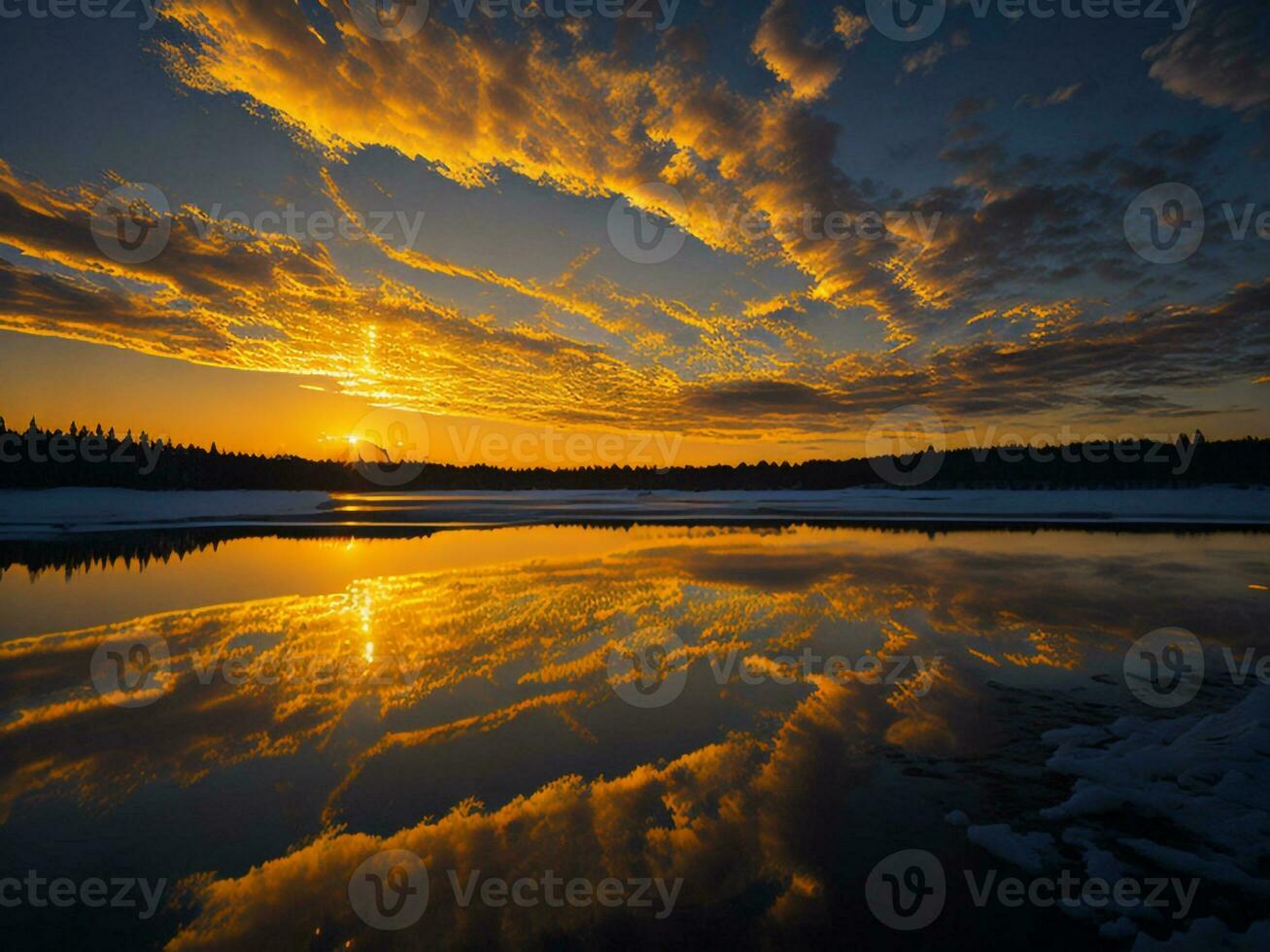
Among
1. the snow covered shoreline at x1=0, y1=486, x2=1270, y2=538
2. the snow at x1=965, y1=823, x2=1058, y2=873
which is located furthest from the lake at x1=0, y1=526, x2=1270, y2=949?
the snow covered shoreline at x1=0, y1=486, x2=1270, y2=538

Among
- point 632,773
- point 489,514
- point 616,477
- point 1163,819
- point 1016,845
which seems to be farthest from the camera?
point 616,477

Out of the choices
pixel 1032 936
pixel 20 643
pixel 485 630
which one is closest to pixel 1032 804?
pixel 1032 936

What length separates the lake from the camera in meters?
3.57

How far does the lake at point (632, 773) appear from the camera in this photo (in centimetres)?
357

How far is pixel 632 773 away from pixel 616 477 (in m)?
143

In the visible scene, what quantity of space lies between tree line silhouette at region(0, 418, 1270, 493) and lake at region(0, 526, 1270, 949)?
85142 mm

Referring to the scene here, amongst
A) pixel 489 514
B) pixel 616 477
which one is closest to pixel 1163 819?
pixel 489 514

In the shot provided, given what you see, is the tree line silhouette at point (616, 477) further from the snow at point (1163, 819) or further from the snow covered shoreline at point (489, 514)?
the snow at point (1163, 819)

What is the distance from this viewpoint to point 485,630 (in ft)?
32.3

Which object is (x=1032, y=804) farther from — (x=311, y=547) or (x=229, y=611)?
(x=311, y=547)

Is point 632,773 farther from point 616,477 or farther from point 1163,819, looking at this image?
point 616,477

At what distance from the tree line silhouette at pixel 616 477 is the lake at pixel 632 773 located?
8514cm

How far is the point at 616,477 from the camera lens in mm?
148500

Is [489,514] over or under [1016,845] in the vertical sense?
over
